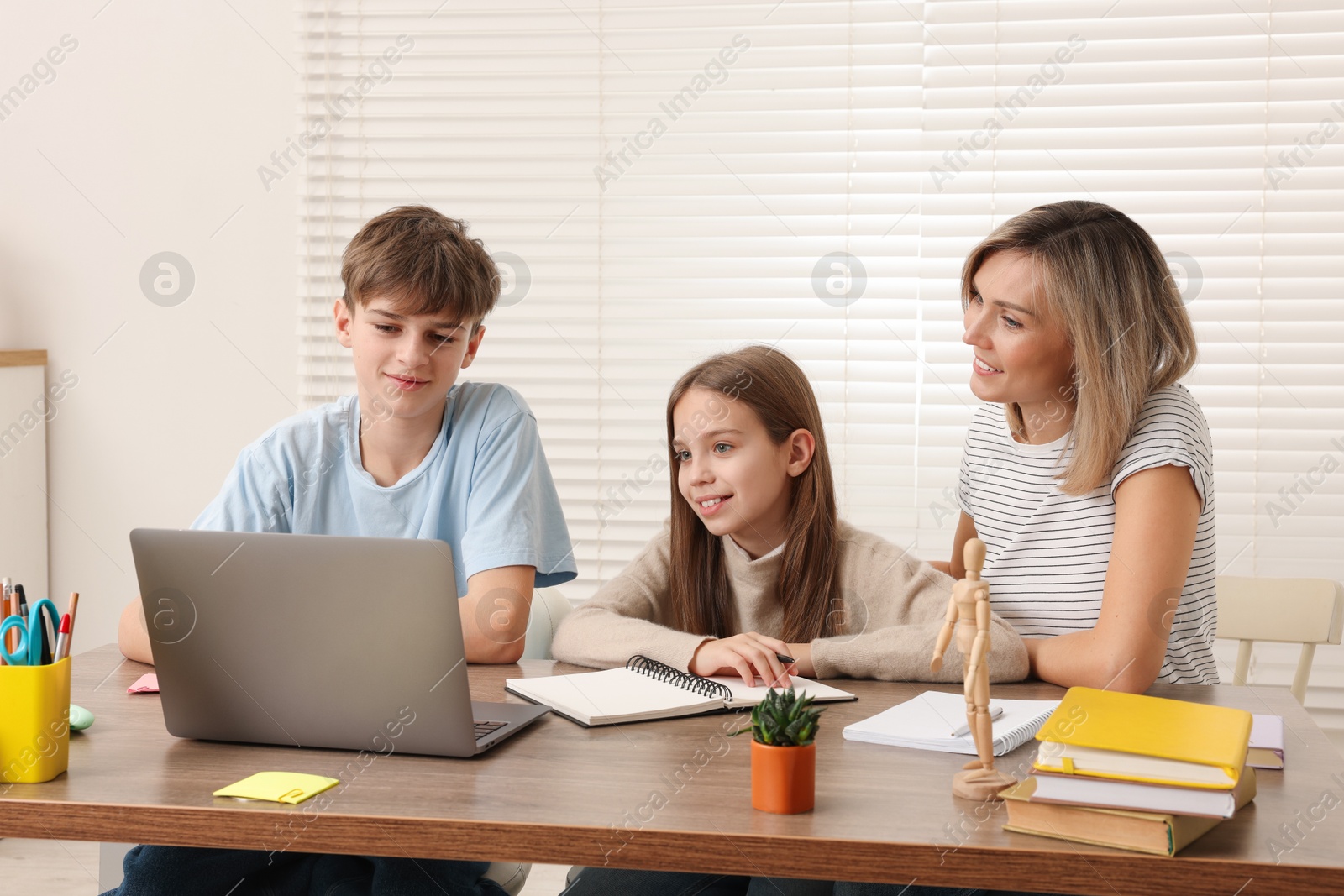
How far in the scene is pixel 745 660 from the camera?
137cm

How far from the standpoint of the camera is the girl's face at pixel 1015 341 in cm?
158

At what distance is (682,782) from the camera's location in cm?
103

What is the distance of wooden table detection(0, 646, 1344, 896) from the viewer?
2.89 feet

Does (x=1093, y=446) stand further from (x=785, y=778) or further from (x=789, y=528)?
(x=785, y=778)

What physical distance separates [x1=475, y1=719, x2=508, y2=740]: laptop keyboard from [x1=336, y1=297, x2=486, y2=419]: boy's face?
0.62m

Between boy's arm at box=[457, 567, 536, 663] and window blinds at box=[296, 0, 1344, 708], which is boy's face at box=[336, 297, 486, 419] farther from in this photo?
window blinds at box=[296, 0, 1344, 708]

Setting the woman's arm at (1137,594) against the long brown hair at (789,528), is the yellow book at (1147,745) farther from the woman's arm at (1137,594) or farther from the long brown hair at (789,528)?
the long brown hair at (789,528)

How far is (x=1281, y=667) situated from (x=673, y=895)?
6.49 ft

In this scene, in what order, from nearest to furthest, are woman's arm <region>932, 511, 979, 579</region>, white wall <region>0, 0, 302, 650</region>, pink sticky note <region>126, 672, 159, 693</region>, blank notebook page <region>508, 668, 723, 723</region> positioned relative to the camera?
blank notebook page <region>508, 668, 723, 723</region>, pink sticky note <region>126, 672, 159, 693</region>, woman's arm <region>932, 511, 979, 579</region>, white wall <region>0, 0, 302, 650</region>

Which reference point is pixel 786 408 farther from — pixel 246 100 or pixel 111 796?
pixel 246 100

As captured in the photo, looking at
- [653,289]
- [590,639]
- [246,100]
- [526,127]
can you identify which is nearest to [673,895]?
[590,639]

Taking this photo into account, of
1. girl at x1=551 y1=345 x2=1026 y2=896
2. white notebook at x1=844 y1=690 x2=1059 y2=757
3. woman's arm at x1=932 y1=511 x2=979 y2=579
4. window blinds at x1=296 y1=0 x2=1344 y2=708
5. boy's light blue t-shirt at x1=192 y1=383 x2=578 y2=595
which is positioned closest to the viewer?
white notebook at x1=844 y1=690 x2=1059 y2=757

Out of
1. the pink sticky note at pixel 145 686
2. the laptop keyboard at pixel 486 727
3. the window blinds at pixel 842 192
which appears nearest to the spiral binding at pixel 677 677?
the laptop keyboard at pixel 486 727

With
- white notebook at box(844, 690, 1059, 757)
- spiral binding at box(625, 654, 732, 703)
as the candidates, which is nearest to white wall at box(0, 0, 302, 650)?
spiral binding at box(625, 654, 732, 703)
